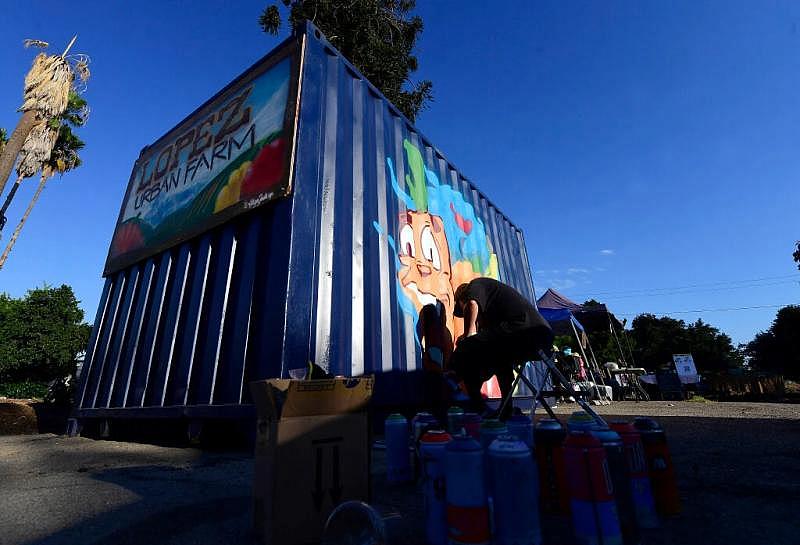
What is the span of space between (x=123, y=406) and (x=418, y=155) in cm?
477

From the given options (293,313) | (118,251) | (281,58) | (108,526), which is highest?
(281,58)

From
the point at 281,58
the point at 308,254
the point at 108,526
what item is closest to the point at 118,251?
the point at 281,58

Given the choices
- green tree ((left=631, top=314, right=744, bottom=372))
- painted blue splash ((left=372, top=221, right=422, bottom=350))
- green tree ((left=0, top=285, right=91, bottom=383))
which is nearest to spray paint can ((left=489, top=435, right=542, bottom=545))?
painted blue splash ((left=372, top=221, right=422, bottom=350))

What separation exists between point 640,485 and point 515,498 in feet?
1.82

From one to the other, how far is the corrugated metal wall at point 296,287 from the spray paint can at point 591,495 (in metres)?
2.10

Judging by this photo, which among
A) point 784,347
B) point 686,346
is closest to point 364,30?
point 784,347

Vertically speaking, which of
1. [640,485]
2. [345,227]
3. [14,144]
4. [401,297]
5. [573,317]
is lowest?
[640,485]

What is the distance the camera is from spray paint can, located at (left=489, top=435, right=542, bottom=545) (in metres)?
1.11

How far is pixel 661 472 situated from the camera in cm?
144

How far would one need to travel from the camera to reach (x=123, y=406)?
4.14 m

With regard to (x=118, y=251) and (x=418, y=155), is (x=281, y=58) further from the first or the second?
(x=118, y=251)

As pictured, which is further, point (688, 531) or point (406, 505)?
point (406, 505)

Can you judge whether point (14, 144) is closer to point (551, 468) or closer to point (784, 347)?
point (551, 468)

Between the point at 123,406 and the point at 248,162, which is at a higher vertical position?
the point at 248,162
